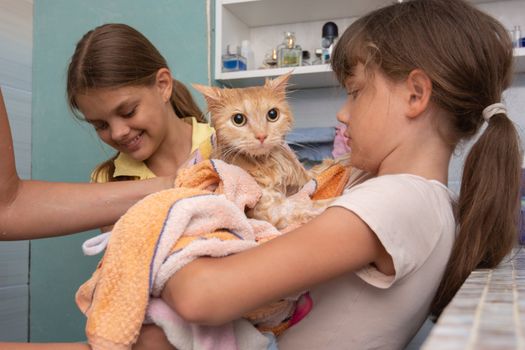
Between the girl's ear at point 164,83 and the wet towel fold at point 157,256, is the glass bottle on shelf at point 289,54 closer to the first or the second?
the girl's ear at point 164,83

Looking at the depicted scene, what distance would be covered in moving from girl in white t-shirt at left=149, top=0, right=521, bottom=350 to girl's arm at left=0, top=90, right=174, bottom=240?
0.47 metres

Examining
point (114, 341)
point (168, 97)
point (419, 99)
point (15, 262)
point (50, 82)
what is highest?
point (50, 82)

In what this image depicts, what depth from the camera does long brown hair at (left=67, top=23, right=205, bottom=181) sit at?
134 cm

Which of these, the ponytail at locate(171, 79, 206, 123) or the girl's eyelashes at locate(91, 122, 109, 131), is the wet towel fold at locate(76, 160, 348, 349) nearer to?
the girl's eyelashes at locate(91, 122, 109, 131)

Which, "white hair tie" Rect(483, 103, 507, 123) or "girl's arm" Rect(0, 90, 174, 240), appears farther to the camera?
"girl's arm" Rect(0, 90, 174, 240)

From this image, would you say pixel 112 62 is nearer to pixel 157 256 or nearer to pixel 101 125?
pixel 101 125

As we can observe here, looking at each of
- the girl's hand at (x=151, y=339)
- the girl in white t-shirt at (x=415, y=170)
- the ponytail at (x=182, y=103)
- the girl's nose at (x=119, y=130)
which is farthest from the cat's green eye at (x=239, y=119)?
the ponytail at (x=182, y=103)

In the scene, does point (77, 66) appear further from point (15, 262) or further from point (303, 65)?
point (15, 262)

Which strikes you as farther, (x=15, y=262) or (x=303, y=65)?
(x=15, y=262)

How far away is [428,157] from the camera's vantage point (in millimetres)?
837

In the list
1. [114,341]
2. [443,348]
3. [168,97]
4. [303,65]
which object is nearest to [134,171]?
[168,97]

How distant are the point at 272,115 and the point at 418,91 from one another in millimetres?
283

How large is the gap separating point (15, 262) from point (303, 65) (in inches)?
55.3

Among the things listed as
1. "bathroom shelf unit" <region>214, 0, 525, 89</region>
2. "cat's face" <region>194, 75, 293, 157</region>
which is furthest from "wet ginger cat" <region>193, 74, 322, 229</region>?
"bathroom shelf unit" <region>214, 0, 525, 89</region>
